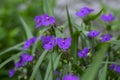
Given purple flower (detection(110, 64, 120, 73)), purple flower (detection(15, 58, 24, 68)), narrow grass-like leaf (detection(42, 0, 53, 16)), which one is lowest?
purple flower (detection(110, 64, 120, 73))

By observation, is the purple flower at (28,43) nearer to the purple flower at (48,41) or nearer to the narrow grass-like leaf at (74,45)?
the purple flower at (48,41)

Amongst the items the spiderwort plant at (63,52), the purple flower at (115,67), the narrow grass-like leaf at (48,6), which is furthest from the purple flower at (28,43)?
the purple flower at (115,67)

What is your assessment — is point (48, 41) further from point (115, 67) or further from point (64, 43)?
point (115, 67)

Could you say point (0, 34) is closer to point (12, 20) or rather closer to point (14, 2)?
point (12, 20)

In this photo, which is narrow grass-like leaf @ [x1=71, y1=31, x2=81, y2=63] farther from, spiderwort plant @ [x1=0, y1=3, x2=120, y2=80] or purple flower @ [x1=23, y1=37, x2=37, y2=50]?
purple flower @ [x1=23, y1=37, x2=37, y2=50]

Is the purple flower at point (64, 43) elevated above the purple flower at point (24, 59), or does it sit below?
above

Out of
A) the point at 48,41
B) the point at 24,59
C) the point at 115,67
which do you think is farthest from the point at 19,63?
the point at 115,67

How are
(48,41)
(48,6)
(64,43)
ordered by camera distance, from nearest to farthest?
(64,43)
(48,41)
(48,6)

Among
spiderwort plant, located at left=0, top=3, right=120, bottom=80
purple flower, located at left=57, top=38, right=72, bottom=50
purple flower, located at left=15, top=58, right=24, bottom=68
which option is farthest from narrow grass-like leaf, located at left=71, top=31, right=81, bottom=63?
purple flower, located at left=15, top=58, right=24, bottom=68
